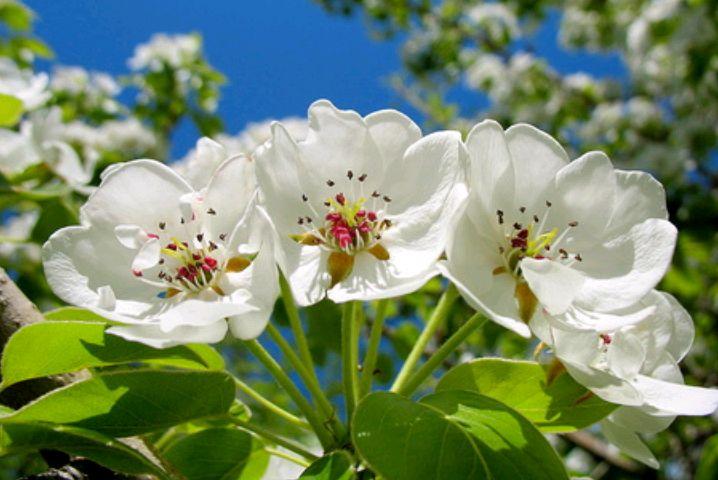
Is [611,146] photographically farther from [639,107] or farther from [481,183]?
[481,183]

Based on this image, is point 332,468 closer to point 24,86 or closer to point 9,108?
point 9,108

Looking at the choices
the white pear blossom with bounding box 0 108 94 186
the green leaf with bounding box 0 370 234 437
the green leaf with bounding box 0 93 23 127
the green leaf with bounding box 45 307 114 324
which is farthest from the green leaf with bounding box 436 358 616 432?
the white pear blossom with bounding box 0 108 94 186

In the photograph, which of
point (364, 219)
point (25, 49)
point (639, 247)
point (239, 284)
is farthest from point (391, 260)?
point (25, 49)

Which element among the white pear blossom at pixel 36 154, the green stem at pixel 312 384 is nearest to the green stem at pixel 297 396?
the green stem at pixel 312 384

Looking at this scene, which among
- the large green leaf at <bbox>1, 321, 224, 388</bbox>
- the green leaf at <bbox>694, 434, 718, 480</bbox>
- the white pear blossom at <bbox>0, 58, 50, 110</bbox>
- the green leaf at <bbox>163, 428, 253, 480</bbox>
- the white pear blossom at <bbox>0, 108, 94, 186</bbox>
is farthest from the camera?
the green leaf at <bbox>694, 434, 718, 480</bbox>

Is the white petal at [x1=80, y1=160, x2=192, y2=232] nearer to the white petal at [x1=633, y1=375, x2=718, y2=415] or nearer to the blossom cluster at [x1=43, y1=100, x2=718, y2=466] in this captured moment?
the blossom cluster at [x1=43, y1=100, x2=718, y2=466]

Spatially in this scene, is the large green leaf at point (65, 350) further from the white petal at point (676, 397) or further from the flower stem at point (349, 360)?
the white petal at point (676, 397)
